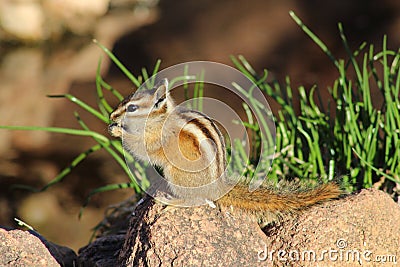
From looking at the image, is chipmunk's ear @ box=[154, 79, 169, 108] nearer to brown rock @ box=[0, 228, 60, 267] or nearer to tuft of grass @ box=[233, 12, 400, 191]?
brown rock @ box=[0, 228, 60, 267]

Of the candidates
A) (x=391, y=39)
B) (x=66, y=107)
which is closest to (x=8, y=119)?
(x=66, y=107)

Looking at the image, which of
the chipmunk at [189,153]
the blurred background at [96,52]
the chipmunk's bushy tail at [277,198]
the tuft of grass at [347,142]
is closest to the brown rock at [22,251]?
the chipmunk at [189,153]

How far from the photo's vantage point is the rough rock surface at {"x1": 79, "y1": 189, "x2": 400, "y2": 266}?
2.14 meters

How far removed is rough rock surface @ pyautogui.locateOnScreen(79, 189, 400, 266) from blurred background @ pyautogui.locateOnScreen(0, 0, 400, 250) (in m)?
2.63

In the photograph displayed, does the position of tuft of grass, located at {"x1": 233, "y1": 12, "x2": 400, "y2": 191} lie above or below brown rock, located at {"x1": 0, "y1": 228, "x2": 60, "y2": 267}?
above

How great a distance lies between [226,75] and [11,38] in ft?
12.7

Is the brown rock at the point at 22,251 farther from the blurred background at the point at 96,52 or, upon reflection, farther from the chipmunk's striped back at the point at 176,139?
the blurred background at the point at 96,52

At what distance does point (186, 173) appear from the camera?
7.39 ft

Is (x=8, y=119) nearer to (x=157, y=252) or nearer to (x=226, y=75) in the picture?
(x=226, y=75)

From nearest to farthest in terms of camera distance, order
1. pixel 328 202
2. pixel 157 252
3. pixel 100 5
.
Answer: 1. pixel 157 252
2. pixel 328 202
3. pixel 100 5

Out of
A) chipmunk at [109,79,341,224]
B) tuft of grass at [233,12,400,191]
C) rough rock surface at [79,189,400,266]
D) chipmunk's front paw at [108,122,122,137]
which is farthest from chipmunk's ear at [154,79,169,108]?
tuft of grass at [233,12,400,191]

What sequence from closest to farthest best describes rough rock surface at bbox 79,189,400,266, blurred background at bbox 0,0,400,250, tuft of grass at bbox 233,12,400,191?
rough rock surface at bbox 79,189,400,266 < tuft of grass at bbox 233,12,400,191 < blurred background at bbox 0,0,400,250

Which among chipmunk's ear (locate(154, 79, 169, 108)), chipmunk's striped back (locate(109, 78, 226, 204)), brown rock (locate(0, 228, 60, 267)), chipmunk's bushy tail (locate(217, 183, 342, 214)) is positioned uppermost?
chipmunk's ear (locate(154, 79, 169, 108))

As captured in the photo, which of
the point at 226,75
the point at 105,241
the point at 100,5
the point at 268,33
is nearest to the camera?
the point at 105,241
